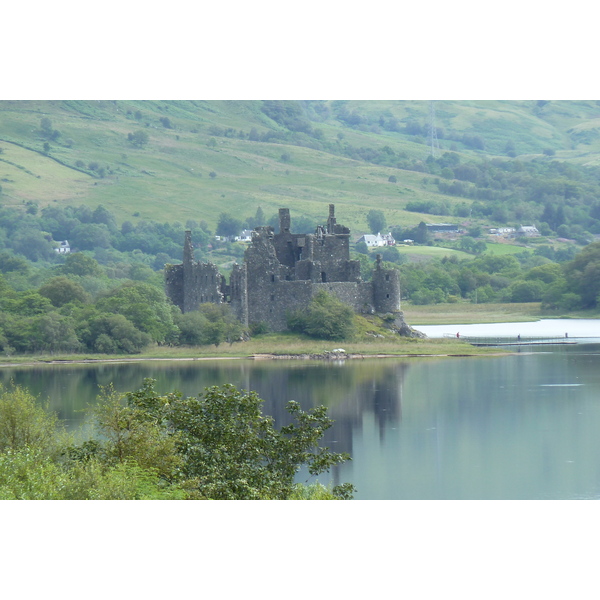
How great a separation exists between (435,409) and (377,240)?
107587 millimetres

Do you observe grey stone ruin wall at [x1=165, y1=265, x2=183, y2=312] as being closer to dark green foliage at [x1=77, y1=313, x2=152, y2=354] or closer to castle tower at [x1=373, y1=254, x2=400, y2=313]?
dark green foliage at [x1=77, y1=313, x2=152, y2=354]

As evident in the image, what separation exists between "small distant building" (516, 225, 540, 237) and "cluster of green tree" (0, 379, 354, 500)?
5832 inches

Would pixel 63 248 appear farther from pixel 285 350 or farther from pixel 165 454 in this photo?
pixel 165 454

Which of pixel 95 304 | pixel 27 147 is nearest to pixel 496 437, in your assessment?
pixel 95 304

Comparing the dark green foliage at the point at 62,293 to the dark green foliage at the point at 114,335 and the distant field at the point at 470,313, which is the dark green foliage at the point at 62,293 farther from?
the distant field at the point at 470,313

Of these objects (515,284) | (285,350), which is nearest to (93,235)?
(515,284)

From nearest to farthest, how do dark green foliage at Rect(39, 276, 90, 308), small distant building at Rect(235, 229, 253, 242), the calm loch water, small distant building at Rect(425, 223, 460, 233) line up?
the calm loch water → dark green foliage at Rect(39, 276, 90, 308) → small distant building at Rect(235, 229, 253, 242) → small distant building at Rect(425, 223, 460, 233)

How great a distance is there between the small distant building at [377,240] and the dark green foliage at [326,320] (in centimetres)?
8424

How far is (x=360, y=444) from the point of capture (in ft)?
124

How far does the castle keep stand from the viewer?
65.8m

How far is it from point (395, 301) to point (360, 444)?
30171 mm

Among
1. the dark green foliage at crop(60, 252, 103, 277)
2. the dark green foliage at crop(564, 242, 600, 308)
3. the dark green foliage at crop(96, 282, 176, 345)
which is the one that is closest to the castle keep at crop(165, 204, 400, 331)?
the dark green foliage at crop(96, 282, 176, 345)

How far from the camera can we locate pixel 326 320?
63312mm

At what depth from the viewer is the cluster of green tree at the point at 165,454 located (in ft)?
80.9
